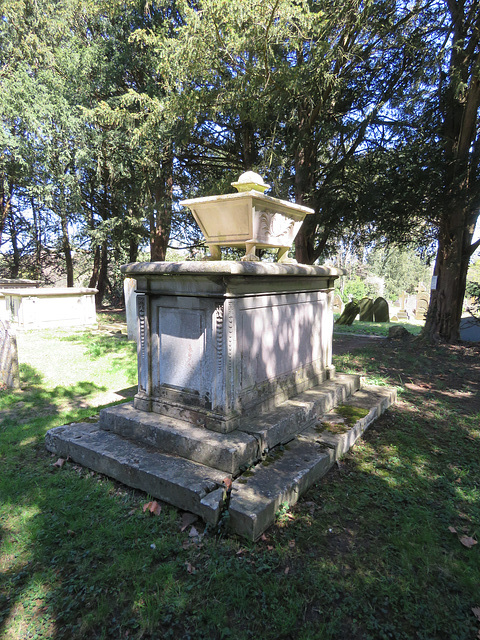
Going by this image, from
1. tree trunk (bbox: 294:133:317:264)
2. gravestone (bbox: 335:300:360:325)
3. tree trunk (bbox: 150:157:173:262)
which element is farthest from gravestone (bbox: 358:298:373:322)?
tree trunk (bbox: 150:157:173:262)

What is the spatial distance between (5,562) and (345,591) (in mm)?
1875

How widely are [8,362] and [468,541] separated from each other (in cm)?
556

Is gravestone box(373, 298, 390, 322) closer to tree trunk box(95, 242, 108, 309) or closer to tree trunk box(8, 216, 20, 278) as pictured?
tree trunk box(95, 242, 108, 309)

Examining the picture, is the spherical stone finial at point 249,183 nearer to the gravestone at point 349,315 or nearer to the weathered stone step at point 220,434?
the weathered stone step at point 220,434

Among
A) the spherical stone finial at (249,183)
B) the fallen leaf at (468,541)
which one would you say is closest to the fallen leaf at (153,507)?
the fallen leaf at (468,541)

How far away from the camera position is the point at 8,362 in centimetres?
521

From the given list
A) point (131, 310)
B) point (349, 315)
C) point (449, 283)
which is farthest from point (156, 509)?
point (349, 315)

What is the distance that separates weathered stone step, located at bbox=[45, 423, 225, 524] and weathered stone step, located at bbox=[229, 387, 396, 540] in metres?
0.17

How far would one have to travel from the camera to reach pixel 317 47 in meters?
7.28

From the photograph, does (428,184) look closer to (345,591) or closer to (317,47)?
(317,47)

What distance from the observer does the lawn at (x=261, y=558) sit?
173 centimetres

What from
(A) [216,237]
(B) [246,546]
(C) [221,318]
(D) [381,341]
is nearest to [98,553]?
(B) [246,546]

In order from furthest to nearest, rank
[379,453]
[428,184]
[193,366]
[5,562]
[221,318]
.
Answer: [428,184]
[379,453]
[193,366]
[221,318]
[5,562]

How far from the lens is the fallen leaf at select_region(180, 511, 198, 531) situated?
7.73 ft
